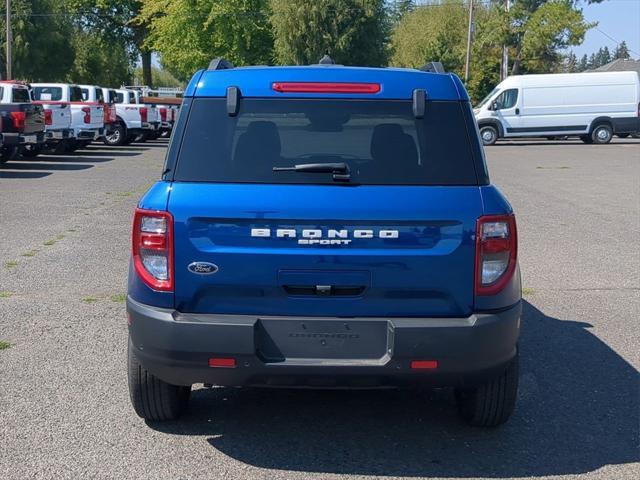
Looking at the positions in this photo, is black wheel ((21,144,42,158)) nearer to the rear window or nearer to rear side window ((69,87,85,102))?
rear side window ((69,87,85,102))

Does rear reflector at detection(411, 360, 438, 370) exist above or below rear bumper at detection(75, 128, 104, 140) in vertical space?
above

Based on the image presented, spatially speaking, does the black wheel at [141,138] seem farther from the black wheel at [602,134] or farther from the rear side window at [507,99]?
the black wheel at [602,134]

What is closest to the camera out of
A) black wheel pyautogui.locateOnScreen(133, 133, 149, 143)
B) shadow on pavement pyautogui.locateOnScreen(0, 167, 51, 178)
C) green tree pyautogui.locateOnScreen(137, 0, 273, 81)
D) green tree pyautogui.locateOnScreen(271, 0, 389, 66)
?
shadow on pavement pyautogui.locateOnScreen(0, 167, 51, 178)

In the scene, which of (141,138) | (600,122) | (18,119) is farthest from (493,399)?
(600,122)

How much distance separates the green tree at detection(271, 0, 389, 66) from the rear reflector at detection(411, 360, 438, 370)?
46.9m

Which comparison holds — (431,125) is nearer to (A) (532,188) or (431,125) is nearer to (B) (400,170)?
(B) (400,170)

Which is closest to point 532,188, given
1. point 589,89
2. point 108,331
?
point 108,331

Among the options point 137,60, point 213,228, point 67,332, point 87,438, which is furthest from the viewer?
point 137,60

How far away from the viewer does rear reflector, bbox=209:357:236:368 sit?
13.1 feet

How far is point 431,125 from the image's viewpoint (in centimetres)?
423

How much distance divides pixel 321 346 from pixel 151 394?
1087 mm

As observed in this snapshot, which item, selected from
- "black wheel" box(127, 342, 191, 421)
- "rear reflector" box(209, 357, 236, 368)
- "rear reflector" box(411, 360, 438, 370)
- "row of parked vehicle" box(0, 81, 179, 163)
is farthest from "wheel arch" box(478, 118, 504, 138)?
"rear reflector" box(209, 357, 236, 368)

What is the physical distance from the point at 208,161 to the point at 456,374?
155cm

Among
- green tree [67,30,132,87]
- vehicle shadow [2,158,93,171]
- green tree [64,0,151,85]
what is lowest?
vehicle shadow [2,158,93,171]
